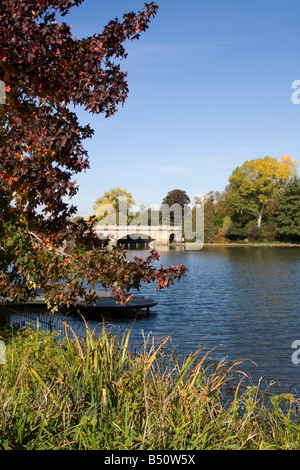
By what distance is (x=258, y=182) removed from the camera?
359ft

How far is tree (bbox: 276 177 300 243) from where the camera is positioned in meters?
98.1

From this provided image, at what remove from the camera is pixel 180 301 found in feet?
109

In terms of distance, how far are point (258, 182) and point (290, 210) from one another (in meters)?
13.1

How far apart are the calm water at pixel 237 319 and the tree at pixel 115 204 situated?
52.1 meters

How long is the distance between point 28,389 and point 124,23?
220 inches

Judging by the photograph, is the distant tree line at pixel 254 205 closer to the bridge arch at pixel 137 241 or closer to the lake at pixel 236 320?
the bridge arch at pixel 137 241

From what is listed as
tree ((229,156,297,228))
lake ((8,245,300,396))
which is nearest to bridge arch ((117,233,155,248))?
tree ((229,156,297,228))

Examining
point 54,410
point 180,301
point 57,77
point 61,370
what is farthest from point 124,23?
point 180,301

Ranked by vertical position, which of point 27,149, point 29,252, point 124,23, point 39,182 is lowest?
point 29,252

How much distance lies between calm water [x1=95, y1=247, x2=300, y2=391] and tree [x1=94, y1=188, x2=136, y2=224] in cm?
5208

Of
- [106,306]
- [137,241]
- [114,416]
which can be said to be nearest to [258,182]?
[137,241]

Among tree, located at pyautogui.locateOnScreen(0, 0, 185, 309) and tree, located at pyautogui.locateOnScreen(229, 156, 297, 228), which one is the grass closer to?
tree, located at pyautogui.locateOnScreen(0, 0, 185, 309)

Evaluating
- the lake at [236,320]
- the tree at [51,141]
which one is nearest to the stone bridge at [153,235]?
the lake at [236,320]
